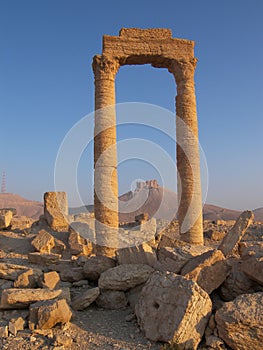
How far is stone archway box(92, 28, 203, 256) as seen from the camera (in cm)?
1232

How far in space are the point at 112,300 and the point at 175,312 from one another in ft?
7.06

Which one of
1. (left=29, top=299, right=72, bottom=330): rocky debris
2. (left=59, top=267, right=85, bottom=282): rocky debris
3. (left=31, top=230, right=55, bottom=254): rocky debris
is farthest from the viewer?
(left=31, top=230, right=55, bottom=254): rocky debris

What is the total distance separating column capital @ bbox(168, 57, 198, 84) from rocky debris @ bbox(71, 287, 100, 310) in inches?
361

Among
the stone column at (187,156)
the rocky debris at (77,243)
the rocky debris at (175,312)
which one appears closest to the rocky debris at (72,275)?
the rocky debris at (175,312)

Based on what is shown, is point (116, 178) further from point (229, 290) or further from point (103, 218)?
point (229, 290)

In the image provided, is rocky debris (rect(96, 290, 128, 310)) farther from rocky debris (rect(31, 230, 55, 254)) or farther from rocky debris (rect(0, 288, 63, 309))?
rocky debris (rect(31, 230, 55, 254))

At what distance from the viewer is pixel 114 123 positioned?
1256 centimetres

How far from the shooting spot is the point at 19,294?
6.52 metres

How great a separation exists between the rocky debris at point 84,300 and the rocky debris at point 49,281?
2.32 feet

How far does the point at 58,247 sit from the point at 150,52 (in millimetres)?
8291

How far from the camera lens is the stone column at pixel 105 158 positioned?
12211 millimetres

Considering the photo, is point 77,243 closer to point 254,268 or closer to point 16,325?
point 16,325

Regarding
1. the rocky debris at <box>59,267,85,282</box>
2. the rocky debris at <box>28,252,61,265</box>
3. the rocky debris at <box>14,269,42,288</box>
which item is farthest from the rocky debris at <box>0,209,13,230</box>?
the rocky debris at <box>14,269,42,288</box>

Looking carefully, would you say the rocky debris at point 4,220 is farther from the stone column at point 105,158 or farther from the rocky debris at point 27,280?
the rocky debris at point 27,280
